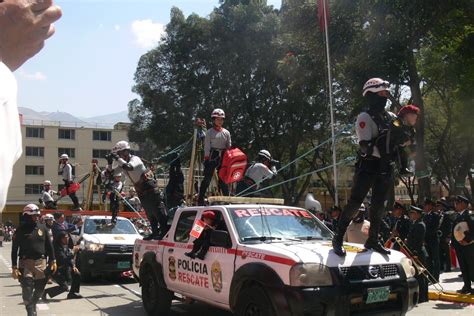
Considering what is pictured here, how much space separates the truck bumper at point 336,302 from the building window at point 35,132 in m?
61.2

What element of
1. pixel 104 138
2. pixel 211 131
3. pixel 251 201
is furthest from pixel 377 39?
pixel 104 138

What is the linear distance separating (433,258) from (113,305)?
7.23 meters

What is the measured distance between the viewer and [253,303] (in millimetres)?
6156

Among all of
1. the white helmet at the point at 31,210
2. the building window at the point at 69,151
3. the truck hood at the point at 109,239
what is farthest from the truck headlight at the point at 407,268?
the building window at the point at 69,151

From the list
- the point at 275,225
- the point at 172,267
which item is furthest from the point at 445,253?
the point at 172,267

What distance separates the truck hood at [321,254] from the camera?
610 centimetres

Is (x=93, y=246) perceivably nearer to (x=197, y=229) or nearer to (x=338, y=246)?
(x=197, y=229)

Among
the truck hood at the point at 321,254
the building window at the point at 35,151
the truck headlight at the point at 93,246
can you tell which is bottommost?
the truck headlight at the point at 93,246

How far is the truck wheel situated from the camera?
596 cm

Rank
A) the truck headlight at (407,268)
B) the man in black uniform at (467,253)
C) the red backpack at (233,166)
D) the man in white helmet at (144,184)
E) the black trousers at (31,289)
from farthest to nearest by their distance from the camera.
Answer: the red backpack at (233,166), the man in black uniform at (467,253), the man in white helmet at (144,184), the black trousers at (31,289), the truck headlight at (407,268)

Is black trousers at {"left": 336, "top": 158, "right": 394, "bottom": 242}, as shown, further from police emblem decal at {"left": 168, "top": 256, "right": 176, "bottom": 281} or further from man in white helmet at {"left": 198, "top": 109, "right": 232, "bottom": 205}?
man in white helmet at {"left": 198, "top": 109, "right": 232, "bottom": 205}

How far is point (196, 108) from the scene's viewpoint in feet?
104

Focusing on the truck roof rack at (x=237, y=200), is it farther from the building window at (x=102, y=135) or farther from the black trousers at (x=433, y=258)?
the building window at (x=102, y=135)

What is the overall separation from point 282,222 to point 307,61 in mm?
16515
